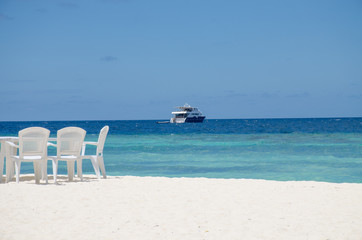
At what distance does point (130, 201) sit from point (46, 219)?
4.50 ft

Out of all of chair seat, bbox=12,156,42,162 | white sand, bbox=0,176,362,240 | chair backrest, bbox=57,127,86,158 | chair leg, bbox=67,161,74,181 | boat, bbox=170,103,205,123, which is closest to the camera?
white sand, bbox=0,176,362,240

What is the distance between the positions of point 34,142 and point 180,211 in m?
3.25

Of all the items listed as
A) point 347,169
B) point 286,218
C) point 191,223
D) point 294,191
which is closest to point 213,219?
point 191,223

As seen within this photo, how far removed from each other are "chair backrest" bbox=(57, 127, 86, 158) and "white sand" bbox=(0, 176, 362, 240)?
1.89 ft

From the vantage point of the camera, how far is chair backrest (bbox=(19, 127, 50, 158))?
22.2 feet

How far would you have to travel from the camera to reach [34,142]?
684cm

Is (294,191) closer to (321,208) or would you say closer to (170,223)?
(321,208)

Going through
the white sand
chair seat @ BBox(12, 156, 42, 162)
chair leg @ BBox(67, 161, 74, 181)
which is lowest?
the white sand

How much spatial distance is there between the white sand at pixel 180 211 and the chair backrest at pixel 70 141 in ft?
1.89

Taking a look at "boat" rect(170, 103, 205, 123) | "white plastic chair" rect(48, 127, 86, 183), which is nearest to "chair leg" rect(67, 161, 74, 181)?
"white plastic chair" rect(48, 127, 86, 183)

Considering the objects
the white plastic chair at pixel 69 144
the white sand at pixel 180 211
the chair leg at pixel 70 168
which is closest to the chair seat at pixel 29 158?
the white plastic chair at pixel 69 144

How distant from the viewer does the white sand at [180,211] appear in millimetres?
3854

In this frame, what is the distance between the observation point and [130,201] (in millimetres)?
5480

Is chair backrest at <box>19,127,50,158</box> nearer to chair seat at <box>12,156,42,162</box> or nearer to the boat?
chair seat at <box>12,156,42,162</box>
